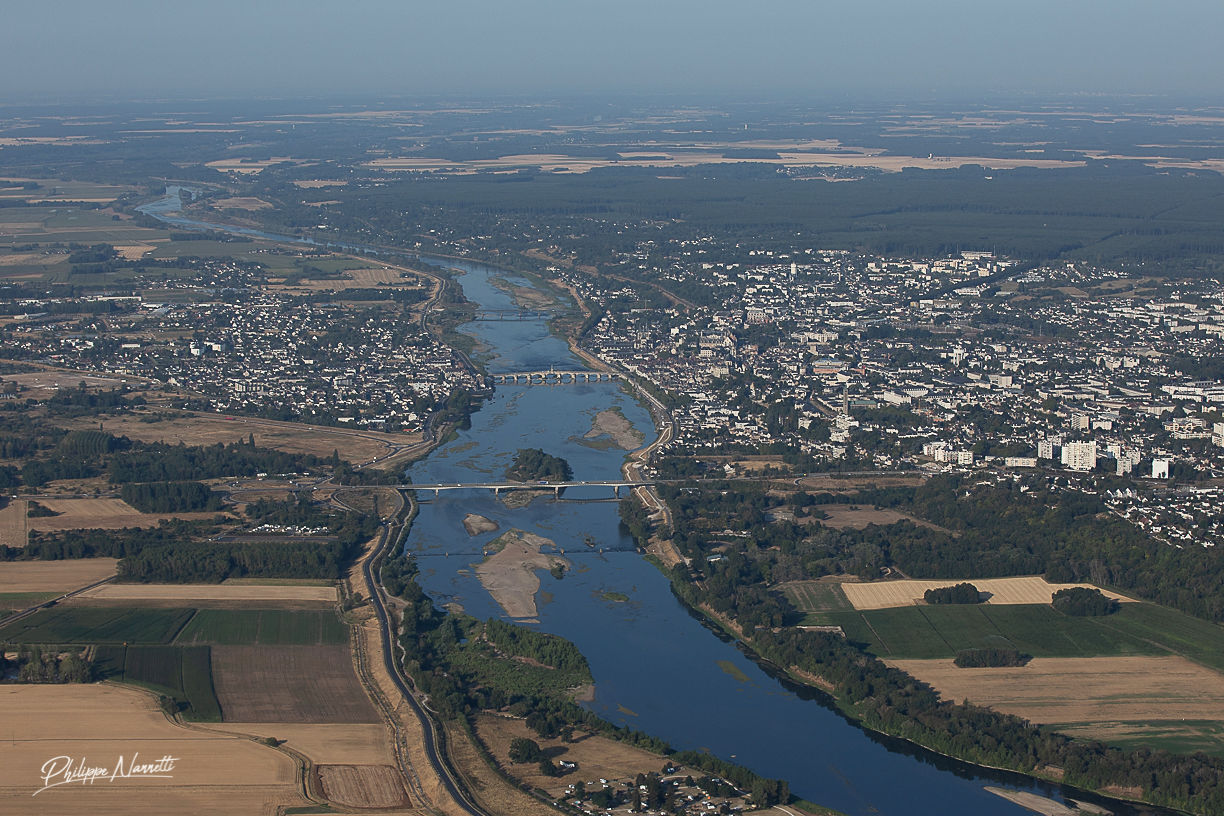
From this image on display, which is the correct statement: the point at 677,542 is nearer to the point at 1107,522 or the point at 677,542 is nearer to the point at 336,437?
the point at 1107,522

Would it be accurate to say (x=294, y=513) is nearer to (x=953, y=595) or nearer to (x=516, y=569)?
(x=516, y=569)

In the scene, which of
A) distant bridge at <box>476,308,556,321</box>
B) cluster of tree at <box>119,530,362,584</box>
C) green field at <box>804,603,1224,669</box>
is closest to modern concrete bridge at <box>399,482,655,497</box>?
cluster of tree at <box>119,530,362,584</box>

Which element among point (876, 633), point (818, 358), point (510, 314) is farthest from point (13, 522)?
point (510, 314)

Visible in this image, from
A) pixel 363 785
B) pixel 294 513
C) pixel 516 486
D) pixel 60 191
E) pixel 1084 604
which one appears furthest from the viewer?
pixel 60 191

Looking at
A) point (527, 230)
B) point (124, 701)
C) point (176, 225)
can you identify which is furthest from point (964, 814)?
point (176, 225)

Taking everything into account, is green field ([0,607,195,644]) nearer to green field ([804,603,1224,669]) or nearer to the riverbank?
the riverbank

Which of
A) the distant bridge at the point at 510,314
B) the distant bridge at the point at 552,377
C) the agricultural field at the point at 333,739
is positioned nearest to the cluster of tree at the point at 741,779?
the agricultural field at the point at 333,739

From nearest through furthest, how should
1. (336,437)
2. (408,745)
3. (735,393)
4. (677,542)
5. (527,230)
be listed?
(408,745) < (677,542) < (336,437) < (735,393) < (527,230)
